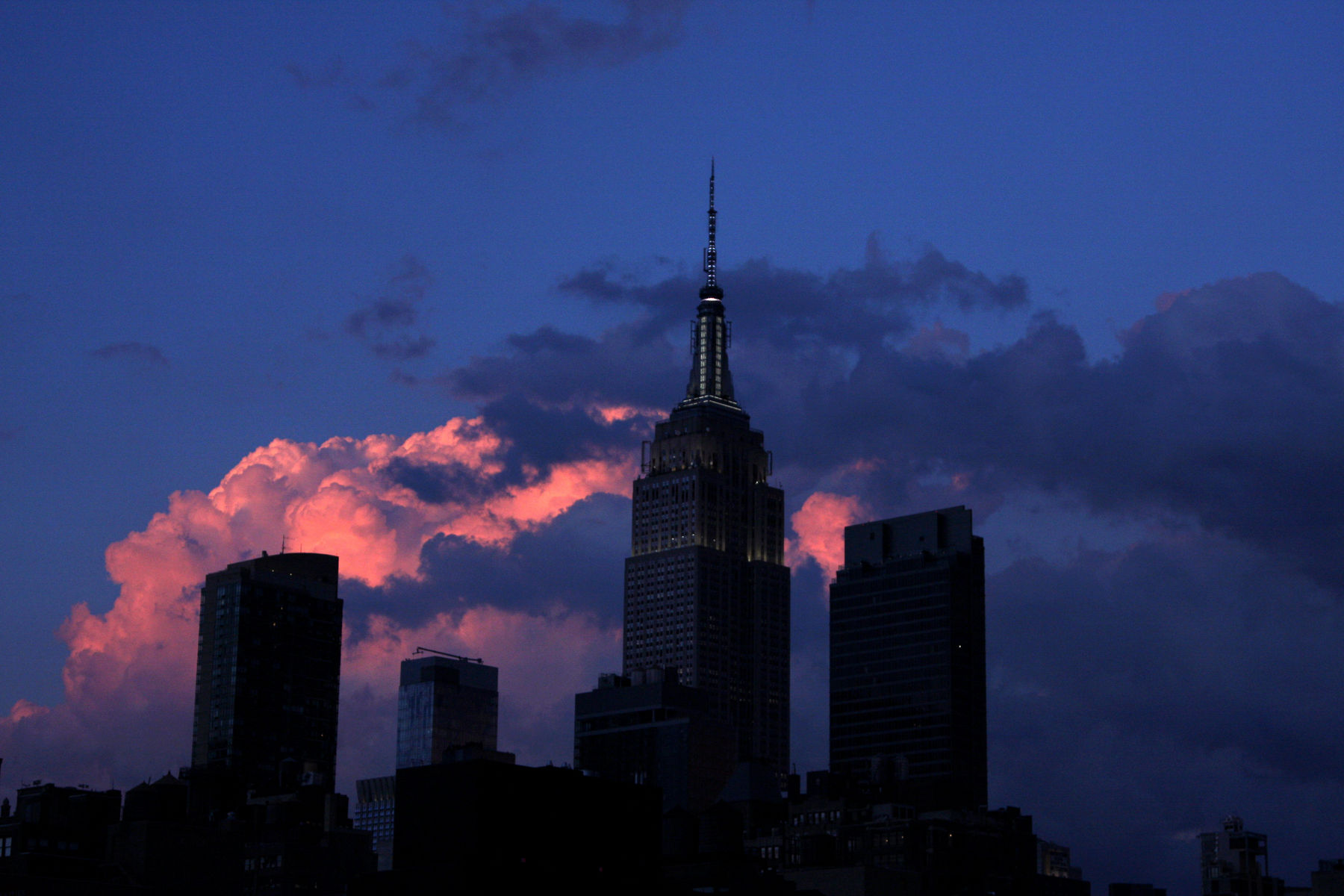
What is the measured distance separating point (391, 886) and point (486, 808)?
1125 centimetres

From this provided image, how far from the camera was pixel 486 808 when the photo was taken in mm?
198250

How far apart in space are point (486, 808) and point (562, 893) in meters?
10.6

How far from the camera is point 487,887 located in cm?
19412

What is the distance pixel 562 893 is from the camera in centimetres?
19975

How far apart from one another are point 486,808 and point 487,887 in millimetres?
7537

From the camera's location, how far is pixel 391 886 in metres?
198

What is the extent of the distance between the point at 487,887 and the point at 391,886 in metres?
10.2

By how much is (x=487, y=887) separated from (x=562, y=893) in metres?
8.67
